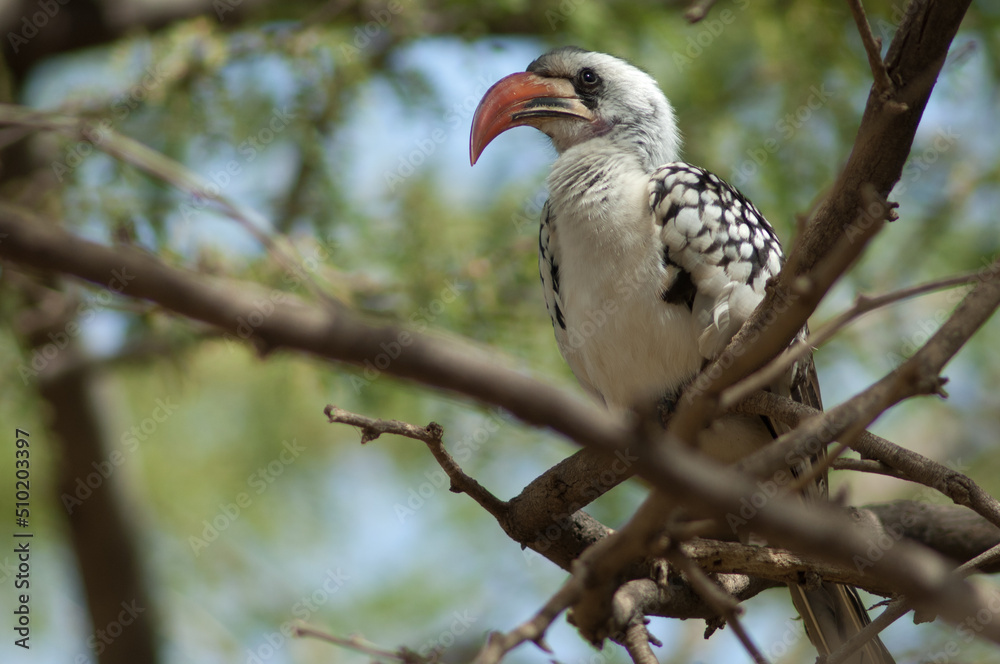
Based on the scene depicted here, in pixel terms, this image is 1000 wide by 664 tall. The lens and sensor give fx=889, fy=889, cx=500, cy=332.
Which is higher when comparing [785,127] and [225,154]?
[785,127]

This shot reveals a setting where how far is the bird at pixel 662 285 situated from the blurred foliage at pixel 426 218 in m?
0.92

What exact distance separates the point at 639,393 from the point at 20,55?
14.7 feet

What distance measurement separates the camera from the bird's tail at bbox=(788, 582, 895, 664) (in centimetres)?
304

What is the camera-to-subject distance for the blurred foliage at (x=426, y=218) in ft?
15.9

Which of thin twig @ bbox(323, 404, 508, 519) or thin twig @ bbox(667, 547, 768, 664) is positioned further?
thin twig @ bbox(323, 404, 508, 519)

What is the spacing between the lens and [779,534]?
1.29 meters

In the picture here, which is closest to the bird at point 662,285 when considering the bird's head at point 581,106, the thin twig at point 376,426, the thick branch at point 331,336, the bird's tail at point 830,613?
the bird's tail at point 830,613

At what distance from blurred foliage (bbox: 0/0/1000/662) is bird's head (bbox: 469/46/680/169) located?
3.09 ft

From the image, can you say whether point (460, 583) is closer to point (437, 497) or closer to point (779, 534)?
point (437, 497)

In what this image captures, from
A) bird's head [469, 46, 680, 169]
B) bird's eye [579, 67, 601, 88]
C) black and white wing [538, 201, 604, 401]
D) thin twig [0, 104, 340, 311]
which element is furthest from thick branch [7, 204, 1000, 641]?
bird's eye [579, 67, 601, 88]

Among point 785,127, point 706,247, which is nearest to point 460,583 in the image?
point 785,127

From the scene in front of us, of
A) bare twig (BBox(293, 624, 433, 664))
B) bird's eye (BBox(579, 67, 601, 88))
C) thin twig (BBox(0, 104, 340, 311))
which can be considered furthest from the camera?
bird's eye (BBox(579, 67, 601, 88))

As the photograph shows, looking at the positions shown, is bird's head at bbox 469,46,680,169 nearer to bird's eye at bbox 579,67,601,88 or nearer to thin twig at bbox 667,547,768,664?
bird's eye at bbox 579,67,601,88

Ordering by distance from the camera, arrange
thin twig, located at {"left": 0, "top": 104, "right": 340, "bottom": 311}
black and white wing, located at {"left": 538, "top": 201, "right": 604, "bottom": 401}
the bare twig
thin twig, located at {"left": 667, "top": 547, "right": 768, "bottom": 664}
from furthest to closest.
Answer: black and white wing, located at {"left": 538, "top": 201, "right": 604, "bottom": 401} < thin twig, located at {"left": 0, "top": 104, "right": 340, "bottom": 311} < the bare twig < thin twig, located at {"left": 667, "top": 547, "right": 768, "bottom": 664}
